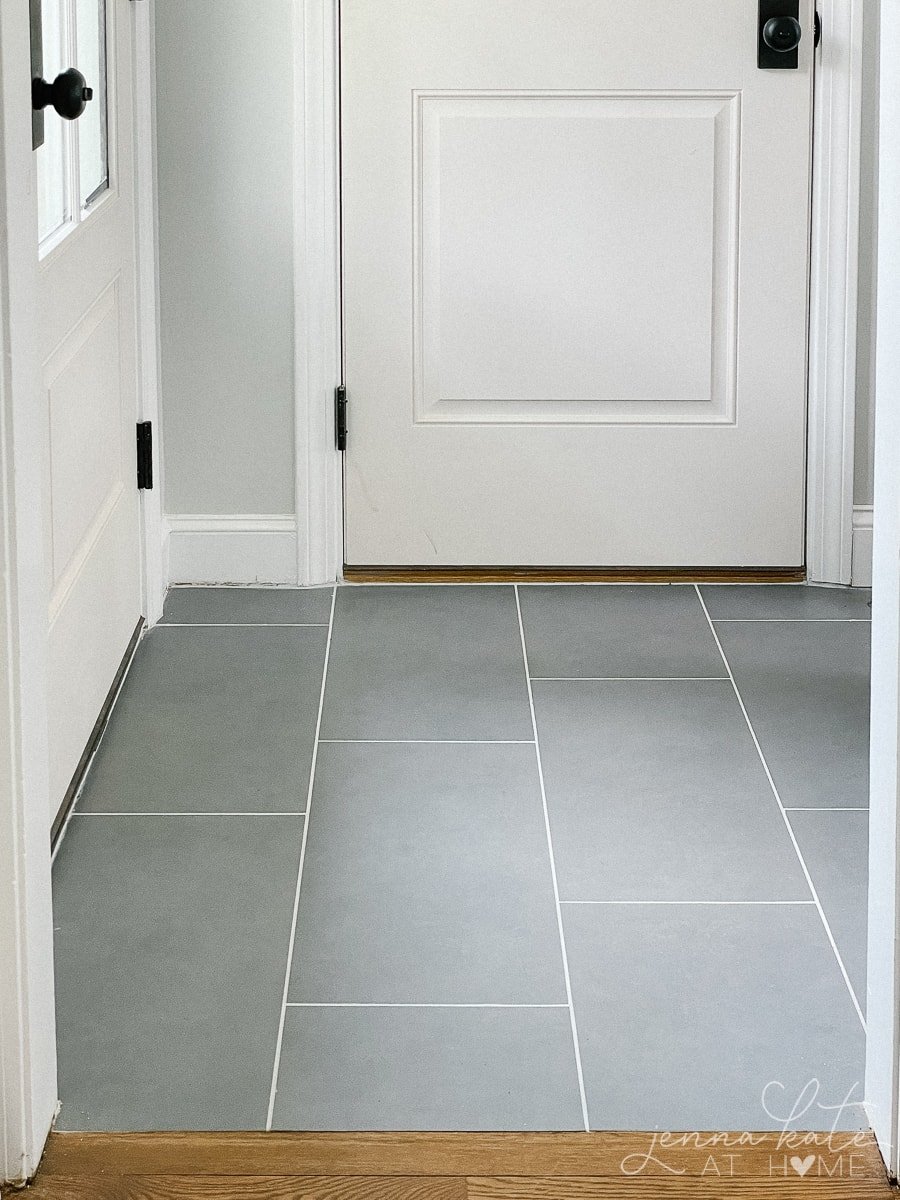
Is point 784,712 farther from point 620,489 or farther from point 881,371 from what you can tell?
point 881,371

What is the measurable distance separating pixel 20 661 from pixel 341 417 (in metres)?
1.81

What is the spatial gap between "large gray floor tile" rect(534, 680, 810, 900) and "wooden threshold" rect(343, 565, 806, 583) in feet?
1.78

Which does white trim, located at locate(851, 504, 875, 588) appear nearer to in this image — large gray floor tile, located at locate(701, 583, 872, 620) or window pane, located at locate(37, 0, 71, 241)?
large gray floor tile, located at locate(701, 583, 872, 620)

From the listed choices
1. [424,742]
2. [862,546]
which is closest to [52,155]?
[424,742]

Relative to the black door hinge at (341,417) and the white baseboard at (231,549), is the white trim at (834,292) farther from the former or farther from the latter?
the white baseboard at (231,549)

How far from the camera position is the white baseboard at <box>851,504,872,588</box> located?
10.7 feet

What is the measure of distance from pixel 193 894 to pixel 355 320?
144 centimetres

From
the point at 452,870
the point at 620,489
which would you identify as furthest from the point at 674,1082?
the point at 620,489

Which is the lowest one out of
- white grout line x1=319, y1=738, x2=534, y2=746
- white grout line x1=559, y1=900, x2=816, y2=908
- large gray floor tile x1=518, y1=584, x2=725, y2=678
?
white grout line x1=559, y1=900, x2=816, y2=908

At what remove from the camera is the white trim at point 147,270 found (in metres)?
2.92

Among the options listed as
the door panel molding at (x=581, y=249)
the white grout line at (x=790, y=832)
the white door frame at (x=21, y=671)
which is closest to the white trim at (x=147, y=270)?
the door panel molding at (x=581, y=249)

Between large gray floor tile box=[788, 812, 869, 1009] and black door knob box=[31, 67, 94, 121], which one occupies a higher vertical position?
black door knob box=[31, 67, 94, 121]

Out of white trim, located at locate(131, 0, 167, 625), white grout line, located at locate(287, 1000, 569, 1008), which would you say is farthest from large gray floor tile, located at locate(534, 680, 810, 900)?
white trim, located at locate(131, 0, 167, 625)

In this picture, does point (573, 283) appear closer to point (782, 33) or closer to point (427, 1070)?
point (782, 33)
